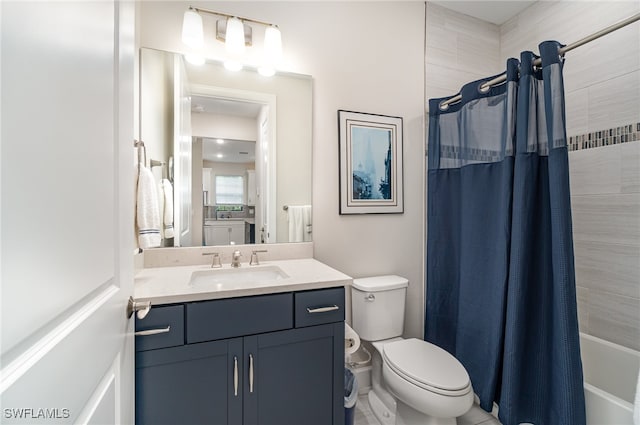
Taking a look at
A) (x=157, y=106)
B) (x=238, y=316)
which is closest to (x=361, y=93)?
(x=157, y=106)

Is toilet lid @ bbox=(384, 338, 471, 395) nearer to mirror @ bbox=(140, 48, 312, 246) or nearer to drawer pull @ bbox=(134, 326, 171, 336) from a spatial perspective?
mirror @ bbox=(140, 48, 312, 246)

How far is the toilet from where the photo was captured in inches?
50.5

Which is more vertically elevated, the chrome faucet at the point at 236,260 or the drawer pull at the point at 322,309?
the chrome faucet at the point at 236,260

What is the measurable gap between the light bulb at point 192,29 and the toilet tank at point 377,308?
1598 mm

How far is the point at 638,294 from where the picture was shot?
1.52 meters

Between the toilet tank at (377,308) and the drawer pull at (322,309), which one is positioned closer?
the drawer pull at (322,309)

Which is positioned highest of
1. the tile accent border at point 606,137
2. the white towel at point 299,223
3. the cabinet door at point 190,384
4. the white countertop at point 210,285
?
the tile accent border at point 606,137

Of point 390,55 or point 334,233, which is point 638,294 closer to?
point 334,233

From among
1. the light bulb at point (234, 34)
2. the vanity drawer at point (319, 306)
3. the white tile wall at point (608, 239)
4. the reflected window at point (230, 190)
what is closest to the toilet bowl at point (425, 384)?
the vanity drawer at point (319, 306)

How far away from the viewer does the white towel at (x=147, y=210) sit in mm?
1265

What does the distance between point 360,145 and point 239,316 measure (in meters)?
1.29

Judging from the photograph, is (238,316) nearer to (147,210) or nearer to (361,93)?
(147,210)

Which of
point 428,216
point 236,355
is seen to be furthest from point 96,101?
point 428,216

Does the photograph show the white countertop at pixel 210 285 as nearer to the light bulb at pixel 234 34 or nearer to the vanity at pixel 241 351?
the vanity at pixel 241 351
